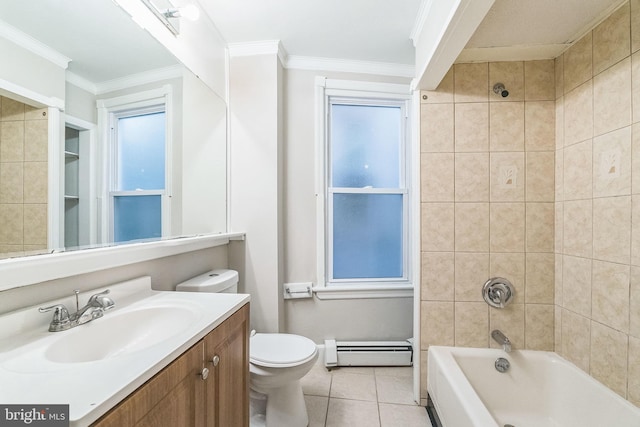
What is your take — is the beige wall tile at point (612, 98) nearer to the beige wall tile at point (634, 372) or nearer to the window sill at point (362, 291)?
the beige wall tile at point (634, 372)

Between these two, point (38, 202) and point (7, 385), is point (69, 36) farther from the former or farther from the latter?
point (7, 385)

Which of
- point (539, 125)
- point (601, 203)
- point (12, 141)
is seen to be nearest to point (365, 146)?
point (539, 125)

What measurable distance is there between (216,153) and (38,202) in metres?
1.10

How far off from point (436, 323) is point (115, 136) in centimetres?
193

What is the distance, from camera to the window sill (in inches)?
84.5

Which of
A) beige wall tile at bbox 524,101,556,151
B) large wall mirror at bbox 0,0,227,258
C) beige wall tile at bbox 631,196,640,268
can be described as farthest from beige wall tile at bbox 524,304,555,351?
large wall mirror at bbox 0,0,227,258

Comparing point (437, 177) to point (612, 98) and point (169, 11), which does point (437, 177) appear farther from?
point (169, 11)

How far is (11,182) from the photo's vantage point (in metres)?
0.75

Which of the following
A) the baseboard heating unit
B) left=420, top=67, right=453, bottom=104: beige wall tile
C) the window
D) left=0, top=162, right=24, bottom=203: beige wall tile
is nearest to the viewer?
left=0, top=162, right=24, bottom=203: beige wall tile

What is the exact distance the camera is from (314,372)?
2.02 metres

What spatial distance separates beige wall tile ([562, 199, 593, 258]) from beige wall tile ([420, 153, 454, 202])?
597 millimetres

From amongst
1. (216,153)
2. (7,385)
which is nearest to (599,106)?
(216,153)

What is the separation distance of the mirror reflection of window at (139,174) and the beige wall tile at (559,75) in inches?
86.6

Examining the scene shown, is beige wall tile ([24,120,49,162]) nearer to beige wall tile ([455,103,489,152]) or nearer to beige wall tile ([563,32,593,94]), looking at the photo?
beige wall tile ([455,103,489,152])
